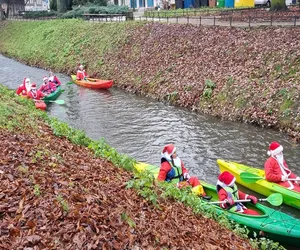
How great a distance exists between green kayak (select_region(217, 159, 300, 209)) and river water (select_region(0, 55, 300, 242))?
13.1 inches

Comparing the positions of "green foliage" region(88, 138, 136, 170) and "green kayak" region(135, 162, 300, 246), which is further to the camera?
"green foliage" region(88, 138, 136, 170)

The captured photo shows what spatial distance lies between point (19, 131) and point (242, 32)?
620 inches

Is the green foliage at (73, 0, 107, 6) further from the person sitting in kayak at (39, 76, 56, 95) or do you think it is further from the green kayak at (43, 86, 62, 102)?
the green kayak at (43, 86, 62, 102)

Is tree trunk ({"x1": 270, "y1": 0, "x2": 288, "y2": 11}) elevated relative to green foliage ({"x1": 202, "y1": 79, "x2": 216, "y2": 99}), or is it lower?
elevated

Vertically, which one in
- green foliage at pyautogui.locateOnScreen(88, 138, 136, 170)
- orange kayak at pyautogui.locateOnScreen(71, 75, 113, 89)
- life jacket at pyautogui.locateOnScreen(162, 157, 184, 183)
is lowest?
life jacket at pyautogui.locateOnScreen(162, 157, 184, 183)

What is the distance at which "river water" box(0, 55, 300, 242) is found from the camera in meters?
13.6

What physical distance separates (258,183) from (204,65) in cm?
1099

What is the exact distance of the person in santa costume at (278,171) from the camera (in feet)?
35.1

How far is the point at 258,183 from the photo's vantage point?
1109 cm

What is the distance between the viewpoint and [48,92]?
72.9 feet

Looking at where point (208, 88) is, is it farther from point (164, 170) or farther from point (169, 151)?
point (164, 170)

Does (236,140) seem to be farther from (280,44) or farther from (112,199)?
(112,199)

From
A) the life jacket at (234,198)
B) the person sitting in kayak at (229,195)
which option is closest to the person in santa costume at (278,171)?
the person sitting in kayak at (229,195)

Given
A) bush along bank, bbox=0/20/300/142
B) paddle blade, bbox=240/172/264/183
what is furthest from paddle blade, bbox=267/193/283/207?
bush along bank, bbox=0/20/300/142
